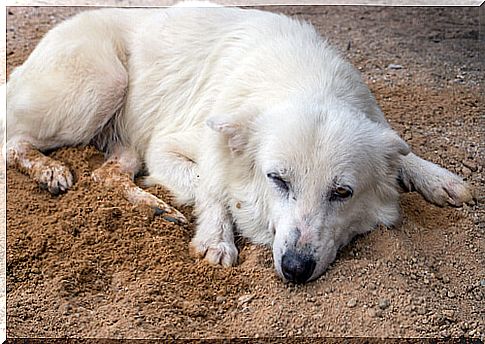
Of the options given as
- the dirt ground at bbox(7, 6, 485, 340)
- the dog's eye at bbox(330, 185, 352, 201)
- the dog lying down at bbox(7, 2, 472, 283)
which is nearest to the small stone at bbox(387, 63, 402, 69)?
the dirt ground at bbox(7, 6, 485, 340)

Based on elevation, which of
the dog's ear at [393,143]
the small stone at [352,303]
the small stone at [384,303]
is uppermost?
the dog's ear at [393,143]

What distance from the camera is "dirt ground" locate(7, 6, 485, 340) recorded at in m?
3.61

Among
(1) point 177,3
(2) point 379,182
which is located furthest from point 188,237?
(1) point 177,3

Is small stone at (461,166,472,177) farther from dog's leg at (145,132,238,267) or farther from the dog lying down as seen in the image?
dog's leg at (145,132,238,267)

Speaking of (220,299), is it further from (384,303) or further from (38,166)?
(38,166)

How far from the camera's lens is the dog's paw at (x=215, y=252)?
4.16 m

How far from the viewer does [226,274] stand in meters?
4.05

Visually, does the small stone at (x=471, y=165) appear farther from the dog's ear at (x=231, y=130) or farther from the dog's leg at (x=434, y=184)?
the dog's ear at (x=231, y=130)

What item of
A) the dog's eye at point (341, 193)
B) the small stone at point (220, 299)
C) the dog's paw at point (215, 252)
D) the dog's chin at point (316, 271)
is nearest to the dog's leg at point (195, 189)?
the dog's paw at point (215, 252)

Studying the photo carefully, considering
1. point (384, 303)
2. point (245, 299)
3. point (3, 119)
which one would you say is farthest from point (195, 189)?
point (3, 119)

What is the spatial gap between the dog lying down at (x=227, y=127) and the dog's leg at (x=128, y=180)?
12 millimetres

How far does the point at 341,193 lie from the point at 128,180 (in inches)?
65.7

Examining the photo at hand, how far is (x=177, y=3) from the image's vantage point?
5.36 metres

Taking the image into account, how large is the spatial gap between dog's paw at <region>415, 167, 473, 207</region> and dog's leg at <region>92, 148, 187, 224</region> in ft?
5.10
